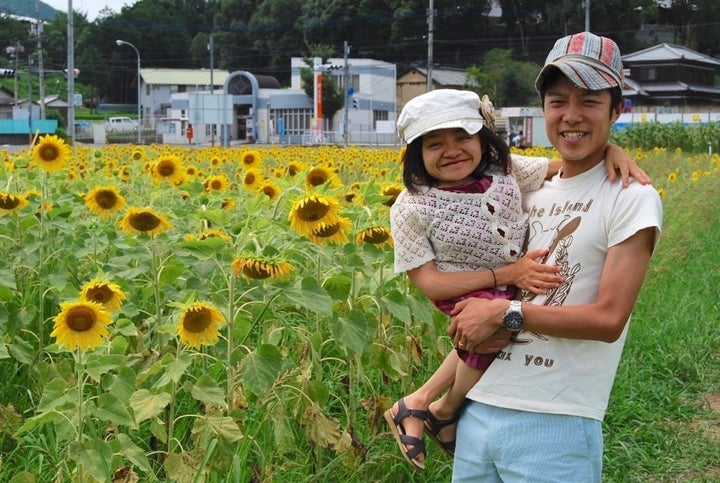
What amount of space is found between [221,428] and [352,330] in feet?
1.28

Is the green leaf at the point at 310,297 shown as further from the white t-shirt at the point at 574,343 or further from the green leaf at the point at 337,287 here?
the white t-shirt at the point at 574,343

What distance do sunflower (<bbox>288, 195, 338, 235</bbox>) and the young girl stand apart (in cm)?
47

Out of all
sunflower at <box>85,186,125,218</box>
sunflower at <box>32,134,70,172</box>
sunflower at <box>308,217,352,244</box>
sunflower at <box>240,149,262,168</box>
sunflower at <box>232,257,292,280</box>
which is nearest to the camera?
sunflower at <box>232,257,292,280</box>

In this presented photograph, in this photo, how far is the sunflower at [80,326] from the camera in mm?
2098

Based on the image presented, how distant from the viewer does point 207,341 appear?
2133 mm

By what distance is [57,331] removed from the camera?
209 cm

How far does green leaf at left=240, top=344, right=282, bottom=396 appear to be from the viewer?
213 cm

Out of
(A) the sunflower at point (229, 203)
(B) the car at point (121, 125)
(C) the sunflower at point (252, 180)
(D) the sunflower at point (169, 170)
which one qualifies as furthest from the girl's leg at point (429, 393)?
(B) the car at point (121, 125)

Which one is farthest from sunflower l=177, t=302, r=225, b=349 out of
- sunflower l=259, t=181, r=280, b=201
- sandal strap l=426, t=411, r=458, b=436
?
sunflower l=259, t=181, r=280, b=201

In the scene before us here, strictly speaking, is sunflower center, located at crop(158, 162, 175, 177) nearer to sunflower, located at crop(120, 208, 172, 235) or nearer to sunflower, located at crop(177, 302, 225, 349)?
sunflower, located at crop(120, 208, 172, 235)

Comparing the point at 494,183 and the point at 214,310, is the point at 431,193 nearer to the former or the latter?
the point at 494,183

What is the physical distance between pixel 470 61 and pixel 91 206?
196 ft

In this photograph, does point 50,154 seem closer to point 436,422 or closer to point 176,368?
point 176,368

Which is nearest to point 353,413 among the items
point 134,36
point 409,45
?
point 409,45
